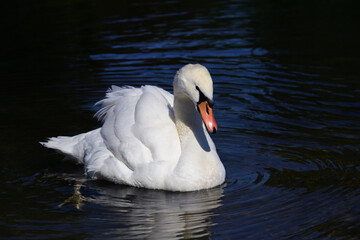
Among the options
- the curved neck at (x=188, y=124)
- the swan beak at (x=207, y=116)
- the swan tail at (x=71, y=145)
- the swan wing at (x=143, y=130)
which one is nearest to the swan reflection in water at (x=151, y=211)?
the swan wing at (x=143, y=130)

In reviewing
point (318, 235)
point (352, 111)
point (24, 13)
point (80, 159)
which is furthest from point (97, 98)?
point (24, 13)

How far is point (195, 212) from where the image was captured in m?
6.84

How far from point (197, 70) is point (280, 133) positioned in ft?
8.72

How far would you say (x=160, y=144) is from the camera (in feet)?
24.7

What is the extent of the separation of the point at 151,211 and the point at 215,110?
369 cm

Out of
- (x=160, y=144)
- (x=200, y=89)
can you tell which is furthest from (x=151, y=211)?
(x=200, y=89)

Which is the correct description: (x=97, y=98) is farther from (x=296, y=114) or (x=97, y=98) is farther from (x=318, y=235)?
(x=318, y=235)

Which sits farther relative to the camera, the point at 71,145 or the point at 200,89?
the point at 71,145

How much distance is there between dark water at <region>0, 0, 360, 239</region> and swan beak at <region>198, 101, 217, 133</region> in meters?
0.84

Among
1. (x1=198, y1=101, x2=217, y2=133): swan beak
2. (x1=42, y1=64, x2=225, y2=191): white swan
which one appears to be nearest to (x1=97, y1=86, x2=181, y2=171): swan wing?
(x1=42, y1=64, x2=225, y2=191): white swan

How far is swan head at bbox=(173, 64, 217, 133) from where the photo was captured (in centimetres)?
679

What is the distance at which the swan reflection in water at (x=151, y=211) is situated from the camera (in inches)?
251

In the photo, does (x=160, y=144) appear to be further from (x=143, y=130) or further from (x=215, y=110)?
(x=215, y=110)

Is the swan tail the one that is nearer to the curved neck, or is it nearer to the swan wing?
the swan wing
